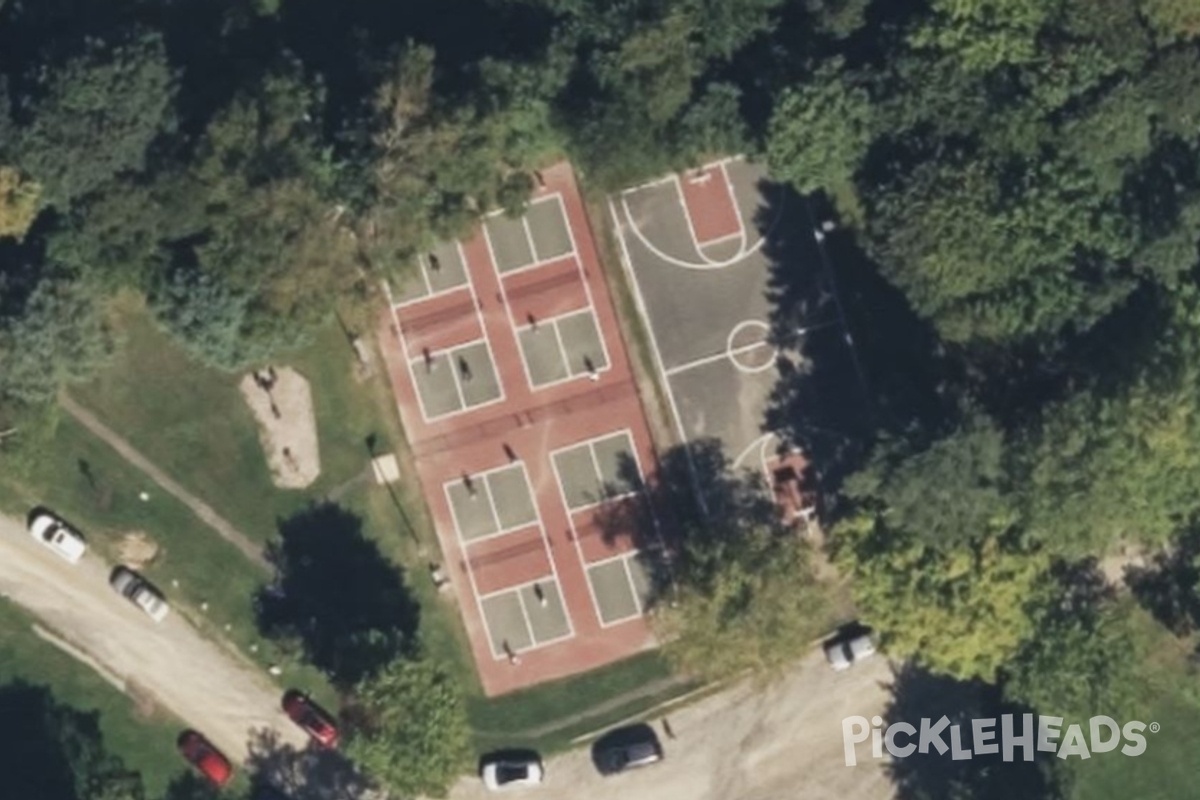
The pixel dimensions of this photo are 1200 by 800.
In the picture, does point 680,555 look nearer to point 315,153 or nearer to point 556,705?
point 556,705

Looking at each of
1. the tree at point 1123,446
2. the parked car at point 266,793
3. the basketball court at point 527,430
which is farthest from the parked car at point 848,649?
the parked car at point 266,793

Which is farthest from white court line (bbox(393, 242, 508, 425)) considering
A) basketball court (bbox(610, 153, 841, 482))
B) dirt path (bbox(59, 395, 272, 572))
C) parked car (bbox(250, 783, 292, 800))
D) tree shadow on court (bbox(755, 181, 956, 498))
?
parked car (bbox(250, 783, 292, 800))

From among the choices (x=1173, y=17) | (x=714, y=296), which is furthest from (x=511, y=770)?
(x=1173, y=17)

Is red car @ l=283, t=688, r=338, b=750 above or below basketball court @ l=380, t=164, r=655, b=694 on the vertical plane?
below

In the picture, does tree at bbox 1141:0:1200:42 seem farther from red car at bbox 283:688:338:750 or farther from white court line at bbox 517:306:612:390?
red car at bbox 283:688:338:750

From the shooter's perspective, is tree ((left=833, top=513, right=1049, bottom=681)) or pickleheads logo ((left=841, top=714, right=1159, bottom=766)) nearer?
tree ((left=833, top=513, right=1049, bottom=681))

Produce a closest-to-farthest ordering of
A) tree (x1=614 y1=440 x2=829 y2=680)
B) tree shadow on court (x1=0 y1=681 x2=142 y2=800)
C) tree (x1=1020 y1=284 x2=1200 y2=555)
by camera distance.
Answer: tree (x1=1020 y1=284 x2=1200 y2=555) → tree (x1=614 y1=440 x2=829 y2=680) → tree shadow on court (x1=0 y1=681 x2=142 y2=800)

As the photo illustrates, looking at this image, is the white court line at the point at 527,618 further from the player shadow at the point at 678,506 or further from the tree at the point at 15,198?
the tree at the point at 15,198
